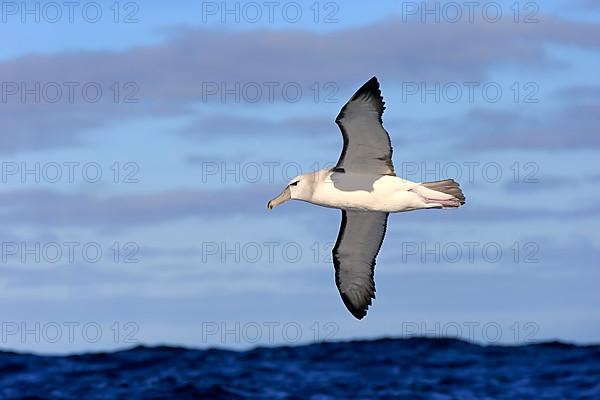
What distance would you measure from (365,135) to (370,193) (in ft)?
2.45

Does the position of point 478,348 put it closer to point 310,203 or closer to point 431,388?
point 431,388

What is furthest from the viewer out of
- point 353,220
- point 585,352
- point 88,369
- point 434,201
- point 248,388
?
point 585,352

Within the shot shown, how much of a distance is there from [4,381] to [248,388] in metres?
8.31

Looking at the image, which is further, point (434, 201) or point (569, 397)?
point (569, 397)

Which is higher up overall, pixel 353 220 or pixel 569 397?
pixel 353 220

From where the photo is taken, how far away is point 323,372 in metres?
40.0

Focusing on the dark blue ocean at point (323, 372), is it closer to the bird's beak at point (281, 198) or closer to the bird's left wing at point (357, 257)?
the bird's left wing at point (357, 257)

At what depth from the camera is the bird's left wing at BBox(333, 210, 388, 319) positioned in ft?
53.6

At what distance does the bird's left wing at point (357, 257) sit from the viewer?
16328 millimetres

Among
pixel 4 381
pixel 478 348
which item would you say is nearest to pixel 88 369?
pixel 4 381

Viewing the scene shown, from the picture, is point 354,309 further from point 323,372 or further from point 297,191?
point 323,372

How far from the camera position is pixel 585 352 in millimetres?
42469

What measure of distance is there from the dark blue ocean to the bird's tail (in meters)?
19.5

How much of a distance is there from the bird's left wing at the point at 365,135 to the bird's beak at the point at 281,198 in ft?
2.87
